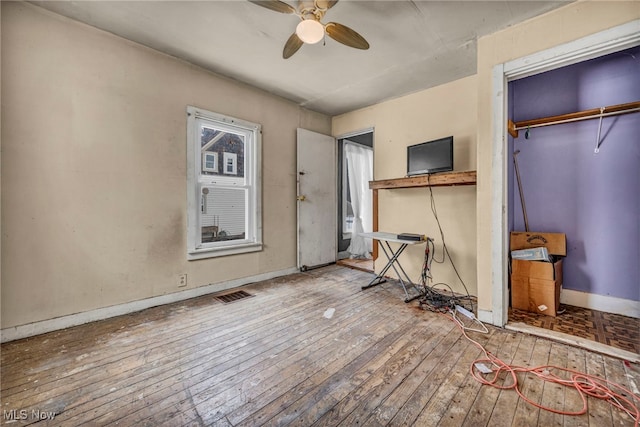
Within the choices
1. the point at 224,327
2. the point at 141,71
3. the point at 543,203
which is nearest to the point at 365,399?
the point at 224,327

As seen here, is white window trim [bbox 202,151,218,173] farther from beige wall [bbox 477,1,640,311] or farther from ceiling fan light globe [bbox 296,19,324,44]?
beige wall [bbox 477,1,640,311]

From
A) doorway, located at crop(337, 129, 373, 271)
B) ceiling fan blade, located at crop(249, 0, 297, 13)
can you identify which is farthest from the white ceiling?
doorway, located at crop(337, 129, 373, 271)

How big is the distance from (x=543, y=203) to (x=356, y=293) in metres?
2.39

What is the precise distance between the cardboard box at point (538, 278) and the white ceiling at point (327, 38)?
208 cm

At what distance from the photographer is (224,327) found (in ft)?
7.59

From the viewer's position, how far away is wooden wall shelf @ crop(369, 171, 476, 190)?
8.83 ft

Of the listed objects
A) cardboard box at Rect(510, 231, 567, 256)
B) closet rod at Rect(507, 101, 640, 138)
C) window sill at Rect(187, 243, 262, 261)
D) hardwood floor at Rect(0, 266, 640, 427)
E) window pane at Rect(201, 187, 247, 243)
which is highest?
closet rod at Rect(507, 101, 640, 138)

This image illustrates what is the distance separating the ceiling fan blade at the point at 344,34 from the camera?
2.00 m

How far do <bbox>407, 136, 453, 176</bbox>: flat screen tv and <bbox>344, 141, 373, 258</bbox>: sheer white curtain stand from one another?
2021 mm

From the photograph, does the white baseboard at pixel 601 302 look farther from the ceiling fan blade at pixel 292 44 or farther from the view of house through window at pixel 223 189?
the view of house through window at pixel 223 189

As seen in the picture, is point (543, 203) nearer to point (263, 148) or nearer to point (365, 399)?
point (365, 399)

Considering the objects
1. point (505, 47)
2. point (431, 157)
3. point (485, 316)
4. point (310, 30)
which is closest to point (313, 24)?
point (310, 30)

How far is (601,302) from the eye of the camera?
2.59m

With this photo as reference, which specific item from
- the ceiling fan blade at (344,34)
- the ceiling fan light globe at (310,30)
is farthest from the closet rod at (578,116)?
the ceiling fan light globe at (310,30)
